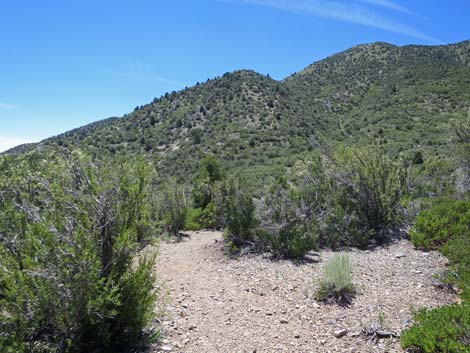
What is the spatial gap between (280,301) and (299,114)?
37563 millimetres

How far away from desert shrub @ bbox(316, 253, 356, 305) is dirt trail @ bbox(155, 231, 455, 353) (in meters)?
0.16

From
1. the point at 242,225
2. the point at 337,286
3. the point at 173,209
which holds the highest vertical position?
the point at 173,209

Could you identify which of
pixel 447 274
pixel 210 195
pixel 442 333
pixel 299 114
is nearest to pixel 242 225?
pixel 447 274

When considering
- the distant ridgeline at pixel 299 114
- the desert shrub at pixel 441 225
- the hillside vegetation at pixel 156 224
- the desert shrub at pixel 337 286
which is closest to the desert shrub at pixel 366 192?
the hillside vegetation at pixel 156 224

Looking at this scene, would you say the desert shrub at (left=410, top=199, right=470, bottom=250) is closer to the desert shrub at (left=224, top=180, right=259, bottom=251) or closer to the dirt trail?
the dirt trail

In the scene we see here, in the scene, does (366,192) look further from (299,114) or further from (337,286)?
(299,114)

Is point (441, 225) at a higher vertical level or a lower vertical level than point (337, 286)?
higher

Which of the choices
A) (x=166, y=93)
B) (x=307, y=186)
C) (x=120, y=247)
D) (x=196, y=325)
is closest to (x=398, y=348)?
(x=196, y=325)

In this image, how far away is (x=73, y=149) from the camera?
14.5 feet

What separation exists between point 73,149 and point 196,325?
2580mm

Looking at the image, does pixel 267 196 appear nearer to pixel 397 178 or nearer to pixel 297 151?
pixel 397 178

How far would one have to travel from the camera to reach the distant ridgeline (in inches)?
1245

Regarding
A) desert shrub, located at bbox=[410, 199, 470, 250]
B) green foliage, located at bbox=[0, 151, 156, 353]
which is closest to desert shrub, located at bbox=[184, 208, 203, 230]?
desert shrub, located at bbox=[410, 199, 470, 250]

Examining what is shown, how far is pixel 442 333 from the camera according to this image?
3734 millimetres
